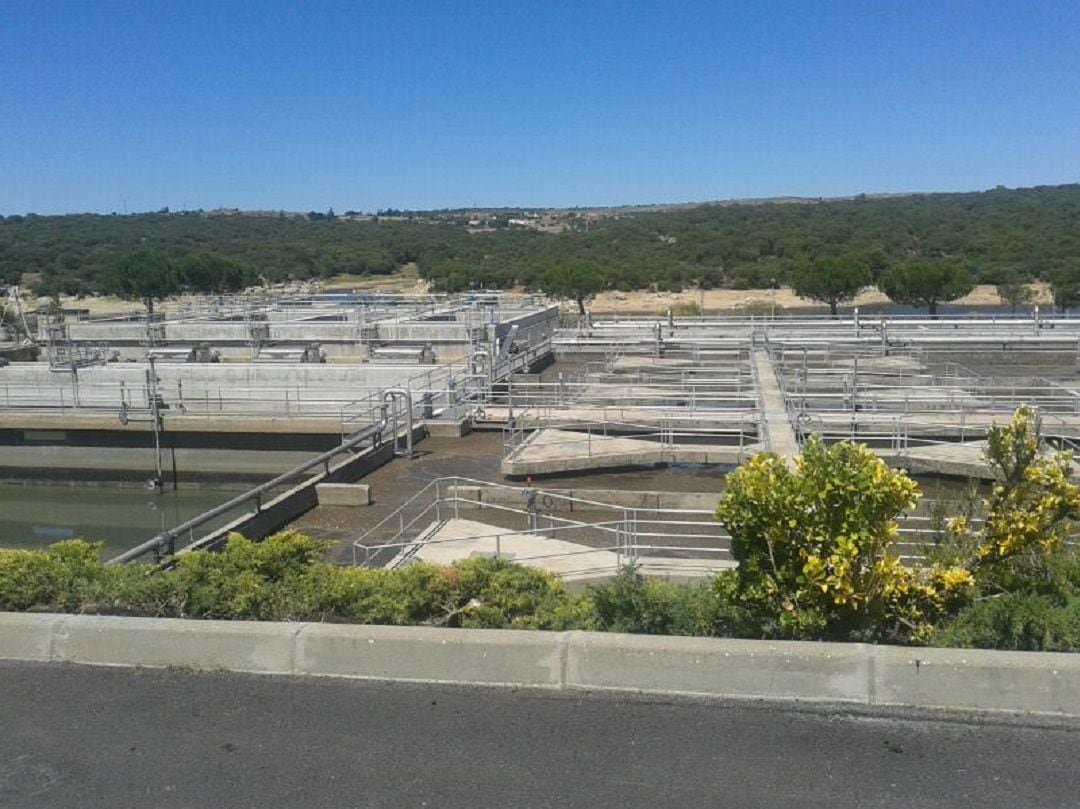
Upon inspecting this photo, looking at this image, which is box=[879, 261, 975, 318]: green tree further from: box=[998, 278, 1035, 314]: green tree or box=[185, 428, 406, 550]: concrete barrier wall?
box=[185, 428, 406, 550]: concrete barrier wall

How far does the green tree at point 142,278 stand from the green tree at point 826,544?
60.7m

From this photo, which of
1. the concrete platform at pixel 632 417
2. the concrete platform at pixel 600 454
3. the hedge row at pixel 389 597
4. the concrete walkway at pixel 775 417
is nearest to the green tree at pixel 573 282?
the concrete walkway at pixel 775 417

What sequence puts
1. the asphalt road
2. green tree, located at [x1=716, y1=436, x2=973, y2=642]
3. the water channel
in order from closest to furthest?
the asphalt road
green tree, located at [x1=716, y1=436, x2=973, y2=642]
the water channel

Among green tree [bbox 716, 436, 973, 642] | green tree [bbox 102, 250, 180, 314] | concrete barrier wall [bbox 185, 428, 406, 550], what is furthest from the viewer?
green tree [bbox 102, 250, 180, 314]

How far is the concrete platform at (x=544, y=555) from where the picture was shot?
1241 cm

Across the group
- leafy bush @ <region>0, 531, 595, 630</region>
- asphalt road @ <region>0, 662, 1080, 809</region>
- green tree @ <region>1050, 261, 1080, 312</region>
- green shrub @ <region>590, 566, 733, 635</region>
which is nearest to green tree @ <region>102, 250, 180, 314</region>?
green tree @ <region>1050, 261, 1080, 312</region>

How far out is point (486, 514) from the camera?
54.7 ft

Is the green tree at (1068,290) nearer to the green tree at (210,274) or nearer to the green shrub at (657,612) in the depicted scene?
the green shrub at (657,612)

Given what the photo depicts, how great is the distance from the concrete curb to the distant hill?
62620mm

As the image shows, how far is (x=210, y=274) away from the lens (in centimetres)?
6969

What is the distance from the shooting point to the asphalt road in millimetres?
4691

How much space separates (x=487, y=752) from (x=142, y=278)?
62247 millimetres

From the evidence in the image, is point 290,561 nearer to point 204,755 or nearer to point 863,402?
point 204,755

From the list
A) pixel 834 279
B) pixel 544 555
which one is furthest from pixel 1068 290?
pixel 544 555
